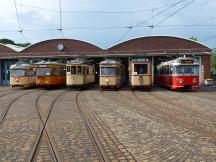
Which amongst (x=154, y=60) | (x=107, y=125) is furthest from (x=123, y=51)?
(x=107, y=125)

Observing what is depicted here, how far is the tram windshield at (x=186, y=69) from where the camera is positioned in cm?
A: 2900

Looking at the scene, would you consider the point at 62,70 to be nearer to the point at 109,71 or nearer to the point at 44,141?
the point at 109,71

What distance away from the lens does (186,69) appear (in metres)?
29.1

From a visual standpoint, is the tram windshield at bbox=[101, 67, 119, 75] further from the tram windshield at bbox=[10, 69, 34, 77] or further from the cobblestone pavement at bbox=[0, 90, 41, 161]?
the cobblestone pavement at bbox=[0, 90, 41, 161]

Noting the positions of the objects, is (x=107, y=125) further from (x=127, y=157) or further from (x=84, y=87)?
(x=84, y=87)

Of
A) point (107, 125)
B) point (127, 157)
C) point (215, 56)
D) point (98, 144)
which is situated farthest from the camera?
point (215, 56)

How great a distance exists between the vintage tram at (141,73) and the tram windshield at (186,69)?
2.47 m

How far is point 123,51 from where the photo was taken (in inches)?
1932

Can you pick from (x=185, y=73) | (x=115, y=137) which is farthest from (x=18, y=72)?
(x=115, y=137)

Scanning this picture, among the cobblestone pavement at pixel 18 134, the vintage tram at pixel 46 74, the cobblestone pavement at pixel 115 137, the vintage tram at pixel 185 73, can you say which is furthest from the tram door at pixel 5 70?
the cobblestone pavement at pixel 115 137

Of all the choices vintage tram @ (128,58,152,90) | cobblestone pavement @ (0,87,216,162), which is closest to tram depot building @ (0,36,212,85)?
vintage tram @ (128,58,152,90)

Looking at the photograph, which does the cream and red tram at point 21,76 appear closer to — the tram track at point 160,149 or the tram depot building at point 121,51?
the tram depot building at point 121,51

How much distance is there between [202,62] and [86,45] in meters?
16.8

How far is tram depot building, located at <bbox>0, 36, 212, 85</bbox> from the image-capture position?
152 ft
